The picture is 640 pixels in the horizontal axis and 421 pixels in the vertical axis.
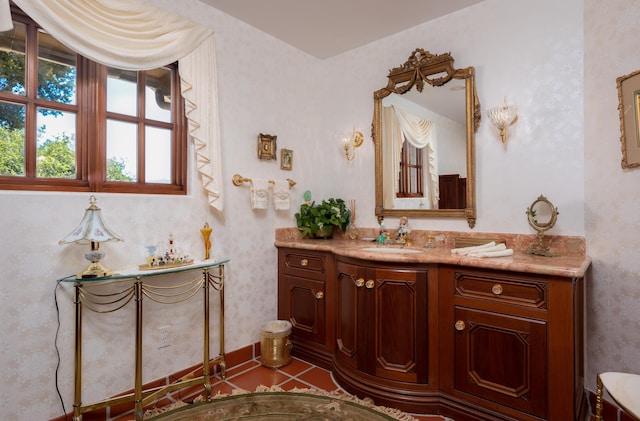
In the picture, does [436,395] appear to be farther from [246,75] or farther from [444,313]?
[246,75]

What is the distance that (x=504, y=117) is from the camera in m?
2.25

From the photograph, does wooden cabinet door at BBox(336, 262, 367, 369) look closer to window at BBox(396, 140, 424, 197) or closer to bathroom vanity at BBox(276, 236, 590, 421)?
bathroom vanity at BBox(276, 236, 590, 421)

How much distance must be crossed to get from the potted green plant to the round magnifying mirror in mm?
1375

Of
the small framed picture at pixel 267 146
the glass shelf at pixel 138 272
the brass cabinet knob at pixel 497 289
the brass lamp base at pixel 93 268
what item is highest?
the small framed picture at pixel 267 146

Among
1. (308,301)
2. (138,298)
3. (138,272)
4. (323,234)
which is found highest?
(323,234)

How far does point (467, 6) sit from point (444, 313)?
6.91 ft

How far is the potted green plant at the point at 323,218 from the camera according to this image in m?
2.95

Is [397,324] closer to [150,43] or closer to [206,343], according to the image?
[206,343]

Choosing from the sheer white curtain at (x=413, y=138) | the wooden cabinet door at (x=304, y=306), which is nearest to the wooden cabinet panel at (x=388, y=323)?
the wooden cabinet door at (x=304, y=306)

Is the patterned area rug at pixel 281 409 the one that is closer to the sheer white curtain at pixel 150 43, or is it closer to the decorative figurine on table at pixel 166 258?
the decorative figurine on table at pixel 166 258

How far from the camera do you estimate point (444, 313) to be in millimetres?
1950

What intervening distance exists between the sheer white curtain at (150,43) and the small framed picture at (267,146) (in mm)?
438

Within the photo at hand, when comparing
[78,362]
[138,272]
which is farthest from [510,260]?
[78,362]

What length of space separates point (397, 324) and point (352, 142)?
1.67 meters
